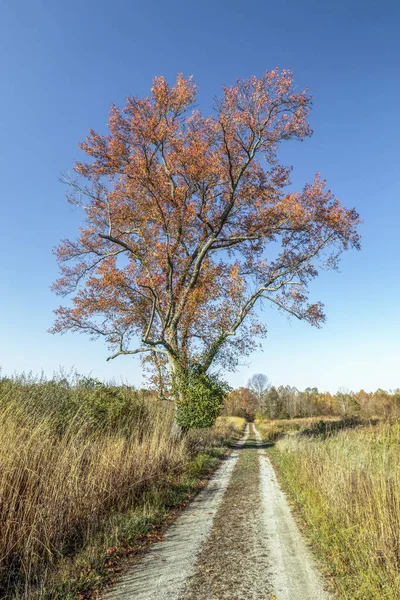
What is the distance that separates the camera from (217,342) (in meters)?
16.8

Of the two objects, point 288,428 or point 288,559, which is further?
point 288,428

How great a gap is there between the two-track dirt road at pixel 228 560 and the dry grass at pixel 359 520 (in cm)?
35

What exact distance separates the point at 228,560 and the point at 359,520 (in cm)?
193

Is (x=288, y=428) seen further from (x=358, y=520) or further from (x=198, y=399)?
(x=358, y=520)

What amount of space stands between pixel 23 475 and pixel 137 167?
1454cm

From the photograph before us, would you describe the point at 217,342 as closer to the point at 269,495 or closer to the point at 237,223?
the point at 237,223

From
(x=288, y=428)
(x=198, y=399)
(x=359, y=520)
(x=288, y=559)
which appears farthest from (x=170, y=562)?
(x=288, y=428)

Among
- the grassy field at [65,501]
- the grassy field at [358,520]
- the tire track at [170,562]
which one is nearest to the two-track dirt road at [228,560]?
the tire track at [170,562]

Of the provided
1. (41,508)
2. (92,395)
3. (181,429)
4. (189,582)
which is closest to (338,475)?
(189,582)

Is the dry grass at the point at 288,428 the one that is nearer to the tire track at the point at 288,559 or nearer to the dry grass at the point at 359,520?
the tire track at the point at 288,559

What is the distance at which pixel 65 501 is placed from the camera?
5.05 meters

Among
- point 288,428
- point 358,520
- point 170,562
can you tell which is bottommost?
point 288,428

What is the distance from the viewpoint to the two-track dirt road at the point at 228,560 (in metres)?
3.92

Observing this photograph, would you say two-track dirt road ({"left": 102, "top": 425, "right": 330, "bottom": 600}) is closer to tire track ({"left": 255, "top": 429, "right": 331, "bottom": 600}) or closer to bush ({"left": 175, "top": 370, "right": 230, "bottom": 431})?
tire track ({"left": 255, "top": 429, "right": 331, "bottom": 600})
